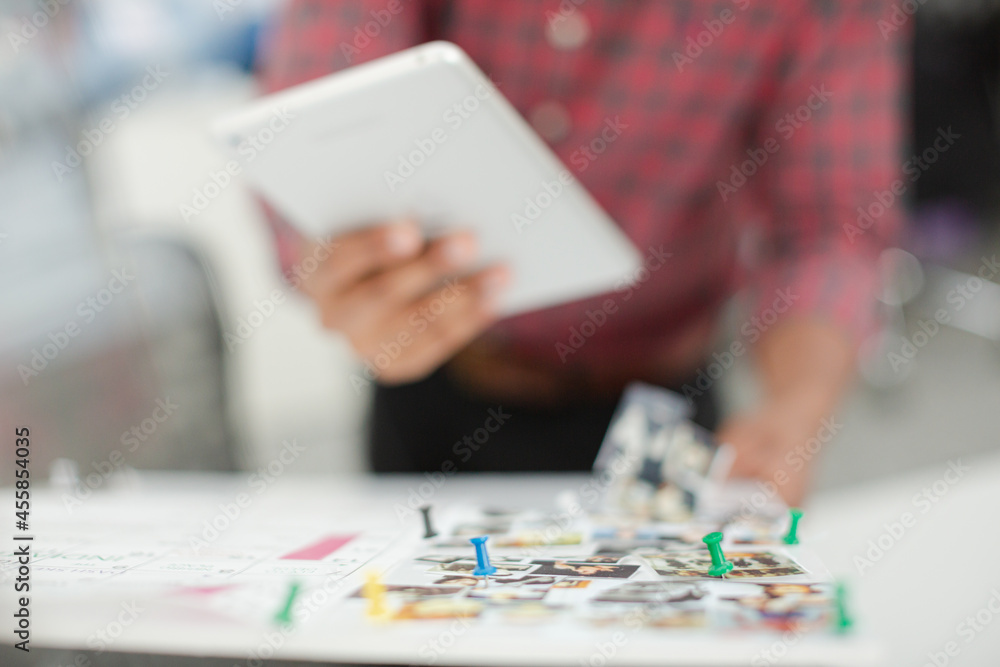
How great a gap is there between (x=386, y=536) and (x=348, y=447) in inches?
58.7

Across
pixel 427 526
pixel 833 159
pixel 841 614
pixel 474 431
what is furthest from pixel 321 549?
pixel 833 159

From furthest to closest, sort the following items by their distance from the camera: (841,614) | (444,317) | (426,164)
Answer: (444,317)
(426,164)
(841,614)

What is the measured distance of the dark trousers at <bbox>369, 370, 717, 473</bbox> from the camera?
0.79 metres

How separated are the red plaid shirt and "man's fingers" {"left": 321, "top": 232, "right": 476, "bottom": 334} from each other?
0.34 ft

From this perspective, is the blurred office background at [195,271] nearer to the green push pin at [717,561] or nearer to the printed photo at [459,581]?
the printed photo at [459,581]

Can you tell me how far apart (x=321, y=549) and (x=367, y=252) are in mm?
261

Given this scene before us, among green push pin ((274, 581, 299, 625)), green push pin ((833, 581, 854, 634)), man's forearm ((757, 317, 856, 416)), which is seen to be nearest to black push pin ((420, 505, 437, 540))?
green push pin ((274, 581, 299, 625))

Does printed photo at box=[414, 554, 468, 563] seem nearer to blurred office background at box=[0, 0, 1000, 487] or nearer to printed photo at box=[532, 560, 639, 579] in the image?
printed photo at box=[532, 560, 639, 579]

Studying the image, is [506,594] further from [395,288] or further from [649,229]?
[649,229]

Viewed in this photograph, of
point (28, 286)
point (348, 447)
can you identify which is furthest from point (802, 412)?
point (348, 447)

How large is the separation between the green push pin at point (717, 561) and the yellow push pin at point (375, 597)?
175 millimetres

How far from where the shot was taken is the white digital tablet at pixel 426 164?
1.52 feet

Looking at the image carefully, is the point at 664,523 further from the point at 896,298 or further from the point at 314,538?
the point at 896,298

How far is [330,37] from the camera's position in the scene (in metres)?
→ 0.64
